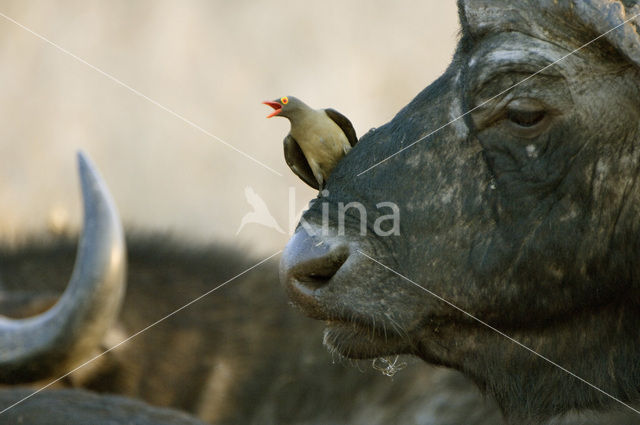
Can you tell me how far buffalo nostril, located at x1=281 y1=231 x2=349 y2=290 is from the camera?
2.78 meters

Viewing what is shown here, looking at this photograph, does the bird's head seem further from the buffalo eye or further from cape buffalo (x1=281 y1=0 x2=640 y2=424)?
the buffalo eye

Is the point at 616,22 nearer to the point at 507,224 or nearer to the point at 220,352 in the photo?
the point at 507,224

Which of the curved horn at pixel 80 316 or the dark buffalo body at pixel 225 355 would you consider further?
the dark buffalo body at pixel 225 355

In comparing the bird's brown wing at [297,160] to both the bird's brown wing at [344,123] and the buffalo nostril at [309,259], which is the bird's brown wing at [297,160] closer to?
the bird's brown wing at [344,123]

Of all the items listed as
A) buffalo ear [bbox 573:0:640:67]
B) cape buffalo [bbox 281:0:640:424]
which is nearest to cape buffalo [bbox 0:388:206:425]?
cape buffalo [bbox 281:0:640:424]

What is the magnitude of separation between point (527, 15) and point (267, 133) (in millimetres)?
9193

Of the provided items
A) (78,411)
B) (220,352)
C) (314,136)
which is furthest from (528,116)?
(220,352)

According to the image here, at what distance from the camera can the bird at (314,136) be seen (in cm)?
303

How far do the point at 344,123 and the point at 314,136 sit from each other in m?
0.21

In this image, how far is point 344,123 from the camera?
3195 mm

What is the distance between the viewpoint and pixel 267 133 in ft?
38.8

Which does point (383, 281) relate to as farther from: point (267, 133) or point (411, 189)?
point (267, 133)

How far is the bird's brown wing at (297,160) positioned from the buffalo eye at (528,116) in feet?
2.49

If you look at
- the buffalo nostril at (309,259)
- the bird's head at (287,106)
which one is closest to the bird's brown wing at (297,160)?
the bird's head at (287,106)
